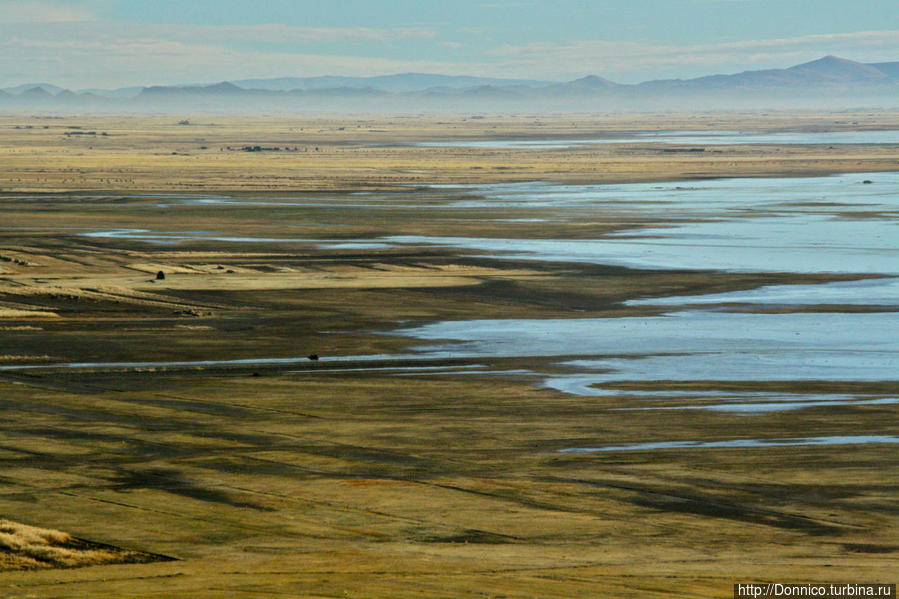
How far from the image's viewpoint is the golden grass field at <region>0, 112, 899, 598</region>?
80.9ft

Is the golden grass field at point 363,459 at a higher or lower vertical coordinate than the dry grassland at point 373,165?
lower

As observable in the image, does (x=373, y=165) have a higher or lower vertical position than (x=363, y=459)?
higher

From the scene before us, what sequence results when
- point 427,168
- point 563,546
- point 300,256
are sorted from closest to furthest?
1. point 563,546
2. point 300,256
3. point 427,168

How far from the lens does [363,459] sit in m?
33.2

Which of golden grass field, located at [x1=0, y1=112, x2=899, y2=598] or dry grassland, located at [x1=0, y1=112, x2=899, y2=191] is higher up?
dry grassland, located at [x1=0, y1=112, x2=899, y2=191]

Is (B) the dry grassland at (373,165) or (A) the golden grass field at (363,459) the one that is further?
(B) the dry grassland at (373,165)

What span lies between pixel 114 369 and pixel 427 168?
9401 centimetres

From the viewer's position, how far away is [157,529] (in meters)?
27.2

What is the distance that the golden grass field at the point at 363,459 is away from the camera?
80.9 feet

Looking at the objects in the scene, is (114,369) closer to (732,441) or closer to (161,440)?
(161,440)

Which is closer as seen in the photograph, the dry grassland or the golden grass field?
the golden grass field

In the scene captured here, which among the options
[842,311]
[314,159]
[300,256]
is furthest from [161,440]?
[314,159]

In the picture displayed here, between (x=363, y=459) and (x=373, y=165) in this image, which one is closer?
(x=363, y=459)

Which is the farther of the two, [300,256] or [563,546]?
[300,256]
